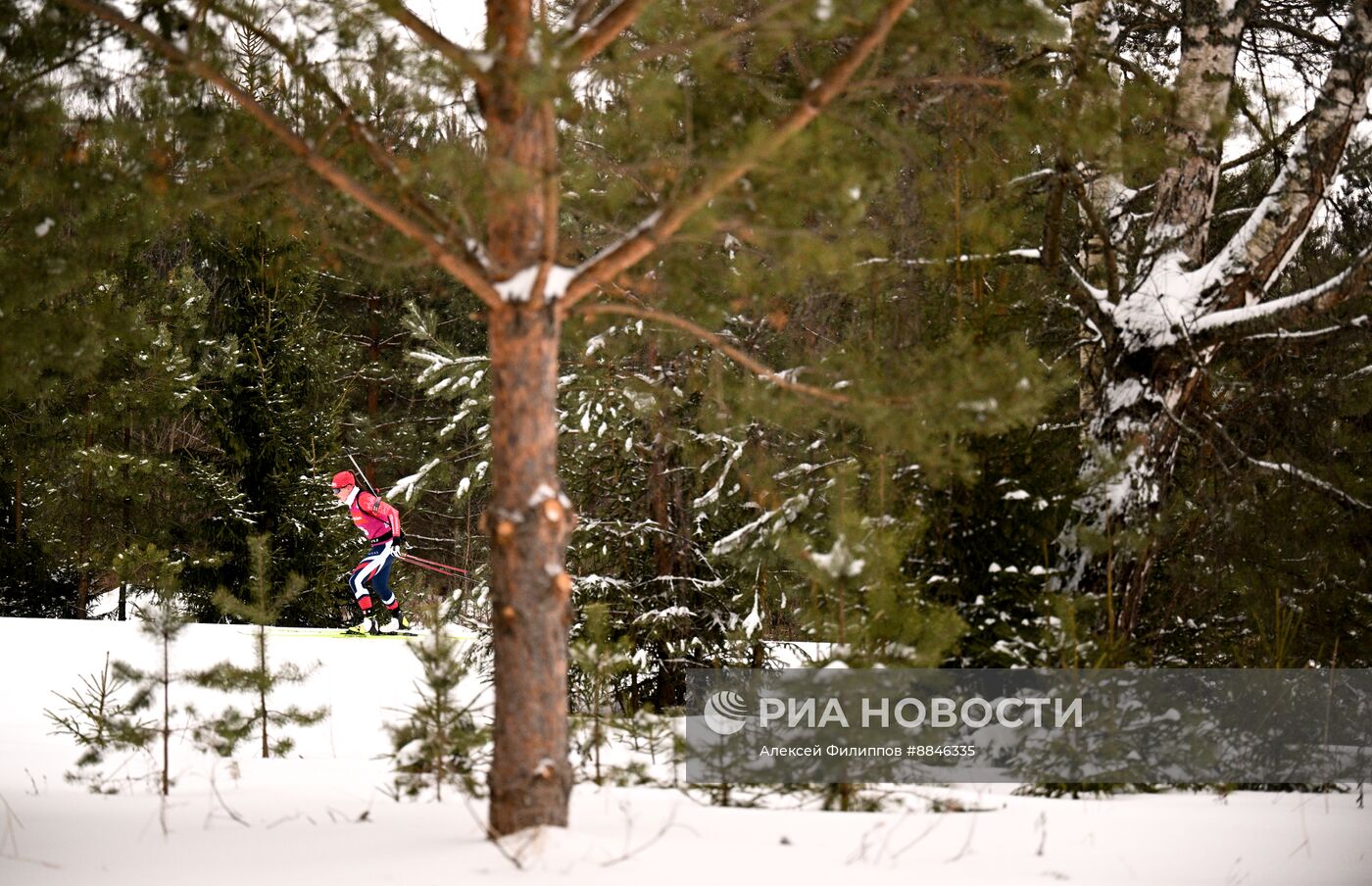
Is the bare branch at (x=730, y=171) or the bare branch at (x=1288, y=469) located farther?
the bare branch at (x=1288, y=469)

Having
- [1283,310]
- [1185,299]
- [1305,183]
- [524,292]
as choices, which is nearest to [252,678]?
[524,292]

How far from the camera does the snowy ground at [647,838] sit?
3.85 meters

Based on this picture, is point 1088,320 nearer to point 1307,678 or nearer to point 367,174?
point 1307,678

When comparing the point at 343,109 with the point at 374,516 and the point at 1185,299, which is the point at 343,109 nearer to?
the point at 1185,299

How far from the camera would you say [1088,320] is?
7.21m

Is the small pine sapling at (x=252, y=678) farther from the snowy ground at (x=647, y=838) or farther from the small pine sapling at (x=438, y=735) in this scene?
the small pine sapling at (x=438, y=735)

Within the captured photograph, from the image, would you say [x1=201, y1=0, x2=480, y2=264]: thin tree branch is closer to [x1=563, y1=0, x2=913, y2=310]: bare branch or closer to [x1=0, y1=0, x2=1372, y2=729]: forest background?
[x1=0, y1=0, x2=1372, y2=729]: forest background

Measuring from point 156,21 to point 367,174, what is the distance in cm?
113

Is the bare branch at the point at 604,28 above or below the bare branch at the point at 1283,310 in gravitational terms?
above

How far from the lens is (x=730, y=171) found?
12.8 feet

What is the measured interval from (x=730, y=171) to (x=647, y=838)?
237cm

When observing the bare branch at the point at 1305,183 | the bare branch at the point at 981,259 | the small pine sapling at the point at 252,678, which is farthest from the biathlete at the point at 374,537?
the bare branch at the point at 1305,183

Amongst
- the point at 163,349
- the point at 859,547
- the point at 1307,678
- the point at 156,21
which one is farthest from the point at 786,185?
the point at 163,349

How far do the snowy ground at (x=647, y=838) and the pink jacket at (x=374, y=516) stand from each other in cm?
653
